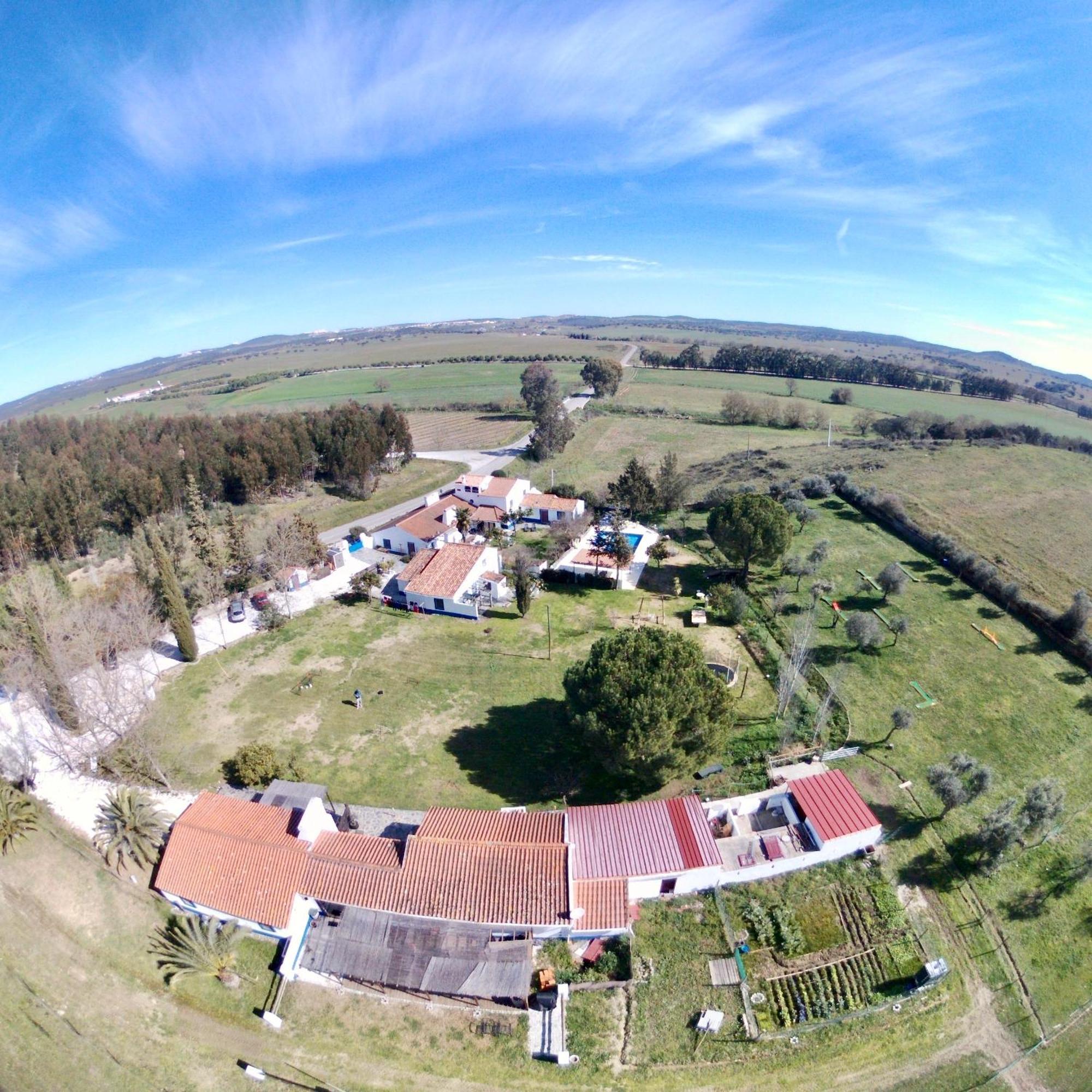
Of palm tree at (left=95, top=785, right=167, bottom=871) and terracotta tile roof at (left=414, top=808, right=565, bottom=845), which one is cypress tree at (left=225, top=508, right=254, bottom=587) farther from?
terracotta tile roof at (left=414, top=808, right=565, bottom=845)

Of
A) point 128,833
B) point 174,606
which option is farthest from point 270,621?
point 128,833

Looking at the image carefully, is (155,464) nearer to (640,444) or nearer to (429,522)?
(429,522)

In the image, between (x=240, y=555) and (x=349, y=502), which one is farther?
(x=349, y=502)

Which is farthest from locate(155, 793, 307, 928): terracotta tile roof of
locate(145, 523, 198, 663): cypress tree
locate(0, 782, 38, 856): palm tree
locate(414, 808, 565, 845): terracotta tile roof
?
locate(145, 523, 198, 663): cypress tree

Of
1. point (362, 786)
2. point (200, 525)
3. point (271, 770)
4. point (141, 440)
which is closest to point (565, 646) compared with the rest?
point (362, 786)

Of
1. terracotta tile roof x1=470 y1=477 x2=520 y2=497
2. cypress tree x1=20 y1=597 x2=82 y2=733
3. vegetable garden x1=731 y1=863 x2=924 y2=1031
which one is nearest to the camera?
vegetable garden x1=731 y1=863 x2=924 y2=1031

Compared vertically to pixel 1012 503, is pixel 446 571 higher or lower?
lower

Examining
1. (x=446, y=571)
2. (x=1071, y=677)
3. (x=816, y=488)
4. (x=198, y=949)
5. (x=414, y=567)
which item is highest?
(x=816, y=488)
